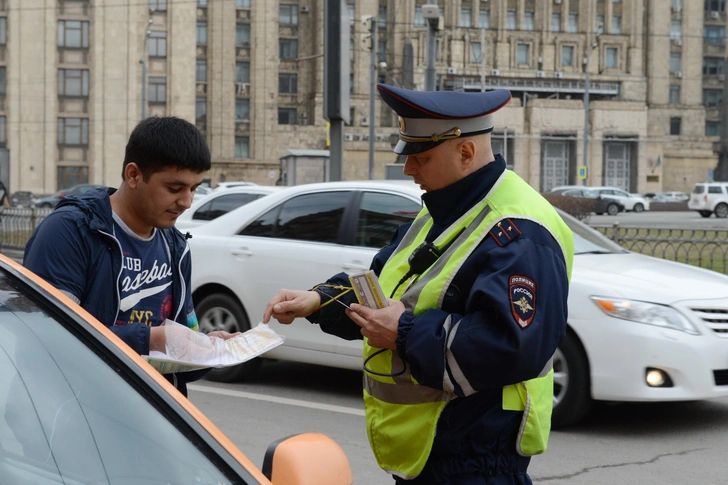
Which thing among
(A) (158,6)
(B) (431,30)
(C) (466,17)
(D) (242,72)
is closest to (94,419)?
(B) (431,30)

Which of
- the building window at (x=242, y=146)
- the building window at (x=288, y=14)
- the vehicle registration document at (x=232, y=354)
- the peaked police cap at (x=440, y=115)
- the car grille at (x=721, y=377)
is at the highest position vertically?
the building window at (x=288, y=14)

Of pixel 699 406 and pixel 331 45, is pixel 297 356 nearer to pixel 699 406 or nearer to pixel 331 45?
pixel 699 406

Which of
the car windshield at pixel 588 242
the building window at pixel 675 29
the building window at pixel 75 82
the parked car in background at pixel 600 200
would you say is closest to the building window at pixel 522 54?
the building window at pixel 675 29

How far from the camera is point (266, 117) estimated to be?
70.1 metres

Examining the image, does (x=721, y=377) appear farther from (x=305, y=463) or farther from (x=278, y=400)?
(x=305, y=463)

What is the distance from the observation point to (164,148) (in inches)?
107

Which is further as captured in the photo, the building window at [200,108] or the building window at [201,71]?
the building window at [201,71]

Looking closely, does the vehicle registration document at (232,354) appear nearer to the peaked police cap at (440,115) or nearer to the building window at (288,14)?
the peaked police cap at (440,115)

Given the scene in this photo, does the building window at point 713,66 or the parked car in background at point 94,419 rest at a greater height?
the building window at point 713,66

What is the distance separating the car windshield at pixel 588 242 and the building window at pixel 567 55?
76.7 metres

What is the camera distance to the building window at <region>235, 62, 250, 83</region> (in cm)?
7106

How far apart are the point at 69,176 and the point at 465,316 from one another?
62260 millimetres

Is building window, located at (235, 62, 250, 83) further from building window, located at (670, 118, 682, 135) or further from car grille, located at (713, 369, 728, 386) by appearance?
car grille, located at (713, 369, 728, 386)

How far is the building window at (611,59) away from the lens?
8056cm
